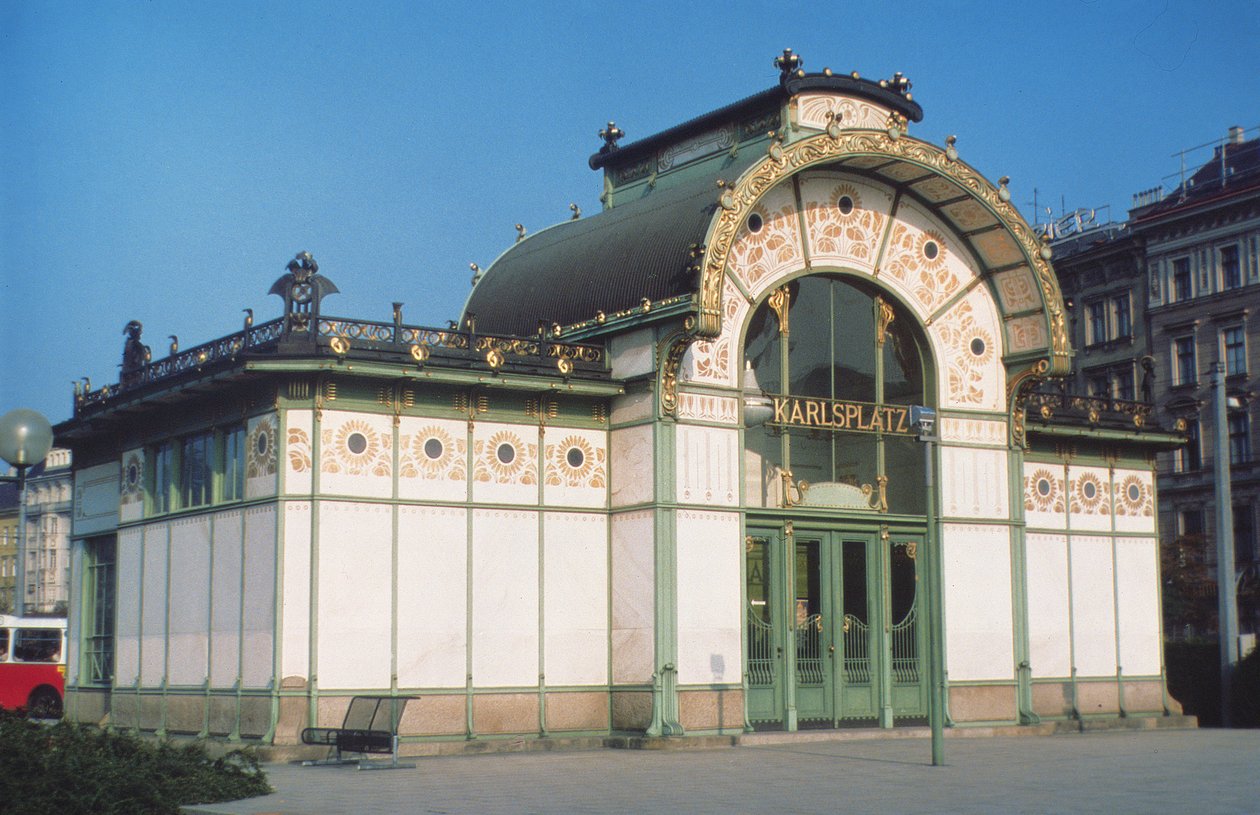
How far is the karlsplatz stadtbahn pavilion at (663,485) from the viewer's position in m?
25.6

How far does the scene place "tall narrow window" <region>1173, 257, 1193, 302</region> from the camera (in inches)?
2653

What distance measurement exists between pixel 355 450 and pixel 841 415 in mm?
9276

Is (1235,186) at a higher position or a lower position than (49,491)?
higher

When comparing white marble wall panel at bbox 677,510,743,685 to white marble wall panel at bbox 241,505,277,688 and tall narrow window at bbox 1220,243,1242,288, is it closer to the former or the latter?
white marble wall panel at bbox 241,505,277,688

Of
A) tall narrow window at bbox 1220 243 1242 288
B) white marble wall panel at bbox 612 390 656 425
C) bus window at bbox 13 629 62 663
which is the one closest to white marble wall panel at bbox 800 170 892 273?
white marble wall panel at bbox 612 390 656 425

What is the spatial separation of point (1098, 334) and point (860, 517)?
150 feet

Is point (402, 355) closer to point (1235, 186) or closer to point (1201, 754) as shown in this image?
point (1201, 754)

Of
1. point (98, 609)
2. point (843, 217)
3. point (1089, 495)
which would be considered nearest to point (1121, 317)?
point (1089, 495)

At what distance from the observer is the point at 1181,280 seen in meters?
67.7

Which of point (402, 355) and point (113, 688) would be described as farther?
point (113, 688)

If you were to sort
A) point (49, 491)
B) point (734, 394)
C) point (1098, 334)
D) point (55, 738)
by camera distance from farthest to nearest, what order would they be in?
point (49, 491) < point (1098, 334) < point (734, 394) < point (55, 738)

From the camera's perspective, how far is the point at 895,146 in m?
29.0

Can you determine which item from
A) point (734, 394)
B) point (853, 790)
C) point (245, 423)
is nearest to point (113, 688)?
point (245, 423)

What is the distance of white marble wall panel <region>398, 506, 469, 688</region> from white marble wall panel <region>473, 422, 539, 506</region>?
0.68m
